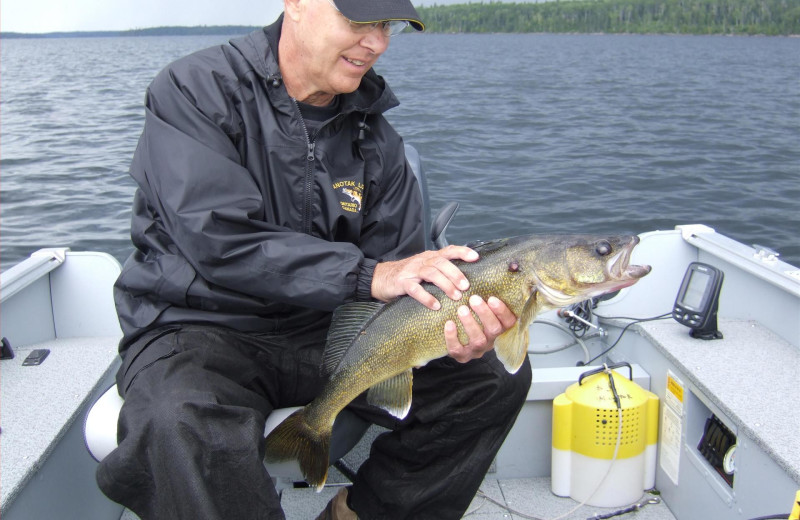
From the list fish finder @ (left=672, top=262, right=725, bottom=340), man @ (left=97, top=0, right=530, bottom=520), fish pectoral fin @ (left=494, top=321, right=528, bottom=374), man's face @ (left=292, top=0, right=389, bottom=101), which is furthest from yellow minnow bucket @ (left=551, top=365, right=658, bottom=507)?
man's face @ (left=292, top=0, right=389, bottom=101)

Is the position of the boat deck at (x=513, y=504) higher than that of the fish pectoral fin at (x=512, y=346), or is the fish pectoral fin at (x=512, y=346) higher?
the fish pectoral fin at (x=512, y=346)

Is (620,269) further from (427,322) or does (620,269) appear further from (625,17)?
(625,17)

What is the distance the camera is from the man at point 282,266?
2.44m

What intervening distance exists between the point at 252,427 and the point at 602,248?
49.9 inches

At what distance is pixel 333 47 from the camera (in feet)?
9.29

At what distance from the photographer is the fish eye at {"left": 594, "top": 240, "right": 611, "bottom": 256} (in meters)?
2.43

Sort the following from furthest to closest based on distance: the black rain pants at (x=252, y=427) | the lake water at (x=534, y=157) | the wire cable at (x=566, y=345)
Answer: the lake water at (x=534, y=157) → the wire cable at (x=566, y=345) → the black rain pants at (x=252, y=427)

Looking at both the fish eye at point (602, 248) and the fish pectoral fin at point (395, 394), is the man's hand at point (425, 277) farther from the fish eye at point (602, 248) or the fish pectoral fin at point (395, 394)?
the fish eye at point (602, 248)

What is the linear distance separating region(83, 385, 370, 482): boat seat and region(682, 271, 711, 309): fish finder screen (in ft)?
5.72

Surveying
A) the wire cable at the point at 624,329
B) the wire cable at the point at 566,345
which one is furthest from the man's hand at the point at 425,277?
the wire cable at the point at 566,345

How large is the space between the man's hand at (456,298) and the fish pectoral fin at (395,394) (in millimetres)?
230

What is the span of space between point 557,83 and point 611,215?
18.5m

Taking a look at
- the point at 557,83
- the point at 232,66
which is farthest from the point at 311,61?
the point at 557,83

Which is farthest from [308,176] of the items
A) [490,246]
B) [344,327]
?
[490,246]
